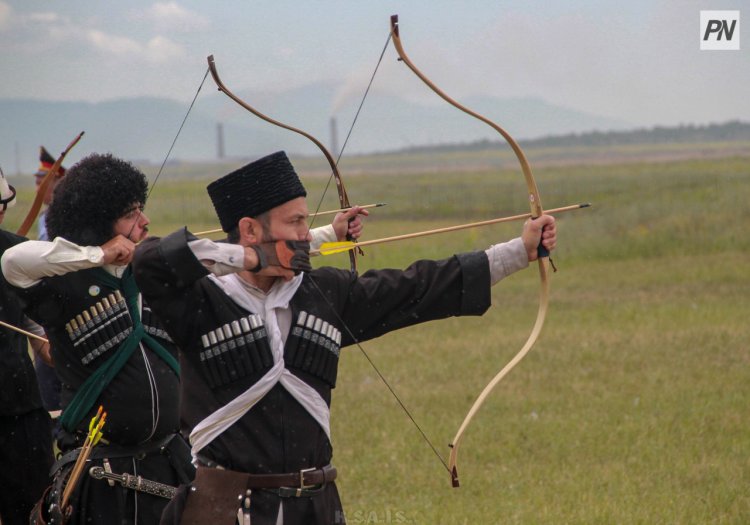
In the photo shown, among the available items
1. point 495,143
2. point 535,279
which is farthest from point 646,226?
point 495,143

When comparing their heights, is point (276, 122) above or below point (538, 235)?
above

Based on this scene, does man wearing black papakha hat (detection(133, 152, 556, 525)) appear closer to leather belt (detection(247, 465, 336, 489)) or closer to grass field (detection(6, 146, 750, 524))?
leather belt (detection(247, 465, 336, 489))

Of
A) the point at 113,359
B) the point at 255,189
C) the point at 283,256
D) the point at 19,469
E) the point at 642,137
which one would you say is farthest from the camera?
the point at 642,137

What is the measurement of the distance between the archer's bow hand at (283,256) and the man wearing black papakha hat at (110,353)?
0.86 meters

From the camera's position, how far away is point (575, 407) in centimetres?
888

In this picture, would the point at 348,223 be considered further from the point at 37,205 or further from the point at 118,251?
the point at 37,205

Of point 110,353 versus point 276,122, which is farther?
point 276,122

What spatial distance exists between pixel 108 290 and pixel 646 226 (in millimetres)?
16950

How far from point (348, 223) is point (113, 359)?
3.18ft

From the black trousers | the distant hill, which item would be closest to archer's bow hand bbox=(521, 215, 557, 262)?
the black trousers

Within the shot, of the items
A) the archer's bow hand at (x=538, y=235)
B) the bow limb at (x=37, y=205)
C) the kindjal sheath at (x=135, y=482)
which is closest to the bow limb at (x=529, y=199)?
the archer's bow hand at (x=538, y=235)

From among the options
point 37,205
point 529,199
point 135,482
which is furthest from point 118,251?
point 37,205

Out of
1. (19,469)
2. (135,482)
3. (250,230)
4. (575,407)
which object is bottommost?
(575,407)

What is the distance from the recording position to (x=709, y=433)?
7.95 meters
